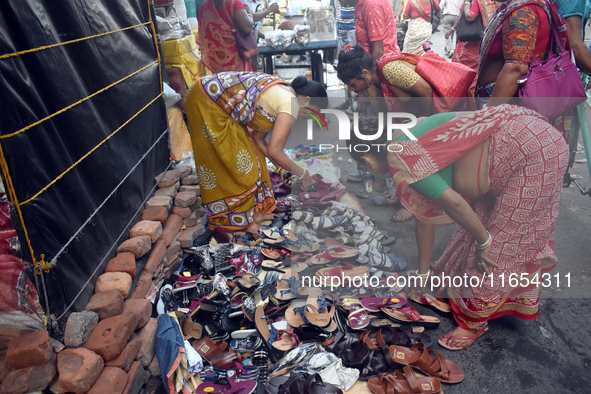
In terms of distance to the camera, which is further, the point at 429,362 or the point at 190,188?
the point at 190,188

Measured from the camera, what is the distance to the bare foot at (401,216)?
3.34 metres

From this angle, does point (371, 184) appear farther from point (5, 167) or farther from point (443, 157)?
point (5, 167)

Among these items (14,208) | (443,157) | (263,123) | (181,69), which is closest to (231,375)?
(14,208)

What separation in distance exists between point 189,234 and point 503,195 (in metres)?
2.24

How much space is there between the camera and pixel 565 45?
7.77 ft

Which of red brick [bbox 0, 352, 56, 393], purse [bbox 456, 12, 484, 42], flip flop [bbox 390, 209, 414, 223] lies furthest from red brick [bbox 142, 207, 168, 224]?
purse [bbox 456, 12, 484, 42]

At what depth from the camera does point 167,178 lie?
3.54 meters

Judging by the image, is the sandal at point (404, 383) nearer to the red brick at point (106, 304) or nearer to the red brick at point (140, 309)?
the red brick at point (140, 309)

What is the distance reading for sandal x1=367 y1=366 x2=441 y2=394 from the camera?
1.96m

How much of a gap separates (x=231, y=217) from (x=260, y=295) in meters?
0.92

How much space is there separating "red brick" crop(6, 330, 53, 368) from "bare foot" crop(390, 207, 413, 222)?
2.60 metres

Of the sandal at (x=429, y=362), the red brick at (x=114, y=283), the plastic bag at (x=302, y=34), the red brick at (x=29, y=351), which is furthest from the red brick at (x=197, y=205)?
the plastic bag at (x=302, y=34)

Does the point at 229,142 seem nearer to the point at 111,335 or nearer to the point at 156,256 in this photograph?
the point at 156,256

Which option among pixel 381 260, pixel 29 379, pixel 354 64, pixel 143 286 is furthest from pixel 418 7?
pixel 29 379
